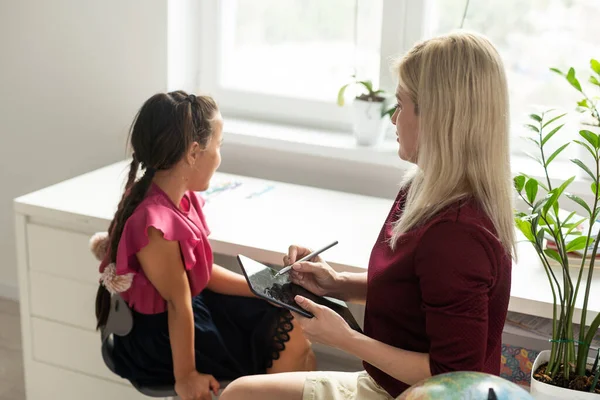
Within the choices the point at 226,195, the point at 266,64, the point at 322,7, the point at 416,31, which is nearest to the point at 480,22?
the point at 416,31

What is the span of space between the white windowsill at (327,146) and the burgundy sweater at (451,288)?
876mm

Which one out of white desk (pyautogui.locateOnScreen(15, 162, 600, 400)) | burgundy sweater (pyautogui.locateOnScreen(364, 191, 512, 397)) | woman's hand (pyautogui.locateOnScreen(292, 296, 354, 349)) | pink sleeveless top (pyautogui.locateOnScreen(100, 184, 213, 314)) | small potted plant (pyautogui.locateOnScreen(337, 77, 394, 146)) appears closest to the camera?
burgundy sweater (pyautogui.locateOnScreen(364, 191, 512, 397))

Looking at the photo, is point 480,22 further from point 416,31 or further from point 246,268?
point 246,268

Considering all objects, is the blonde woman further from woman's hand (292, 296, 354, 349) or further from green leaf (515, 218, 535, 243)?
green leaf (515, 218, 535, 243)

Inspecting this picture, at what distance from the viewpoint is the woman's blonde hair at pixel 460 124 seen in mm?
1323

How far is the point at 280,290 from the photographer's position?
1.54 meters

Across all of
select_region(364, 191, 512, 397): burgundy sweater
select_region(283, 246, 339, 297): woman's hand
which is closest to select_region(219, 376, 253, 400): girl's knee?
select_region(283, 246, 339, 297): woman's hand

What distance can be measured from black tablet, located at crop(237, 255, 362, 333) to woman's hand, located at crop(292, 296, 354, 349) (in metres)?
0.01

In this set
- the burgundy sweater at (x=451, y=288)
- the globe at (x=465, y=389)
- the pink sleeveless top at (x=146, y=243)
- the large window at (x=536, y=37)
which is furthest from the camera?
the large window at (x=536, y=37)

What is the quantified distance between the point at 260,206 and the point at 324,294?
552 mm

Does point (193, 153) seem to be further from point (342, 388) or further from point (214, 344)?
point (342, 388)

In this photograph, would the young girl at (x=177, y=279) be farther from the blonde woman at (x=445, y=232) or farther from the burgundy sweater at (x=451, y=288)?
the burgundy sweater at (x=451, y=288)

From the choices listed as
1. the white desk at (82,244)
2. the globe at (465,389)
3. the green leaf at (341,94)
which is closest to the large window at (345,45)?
the green leaf at (341,94)

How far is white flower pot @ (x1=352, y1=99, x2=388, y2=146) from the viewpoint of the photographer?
2.32 meters
